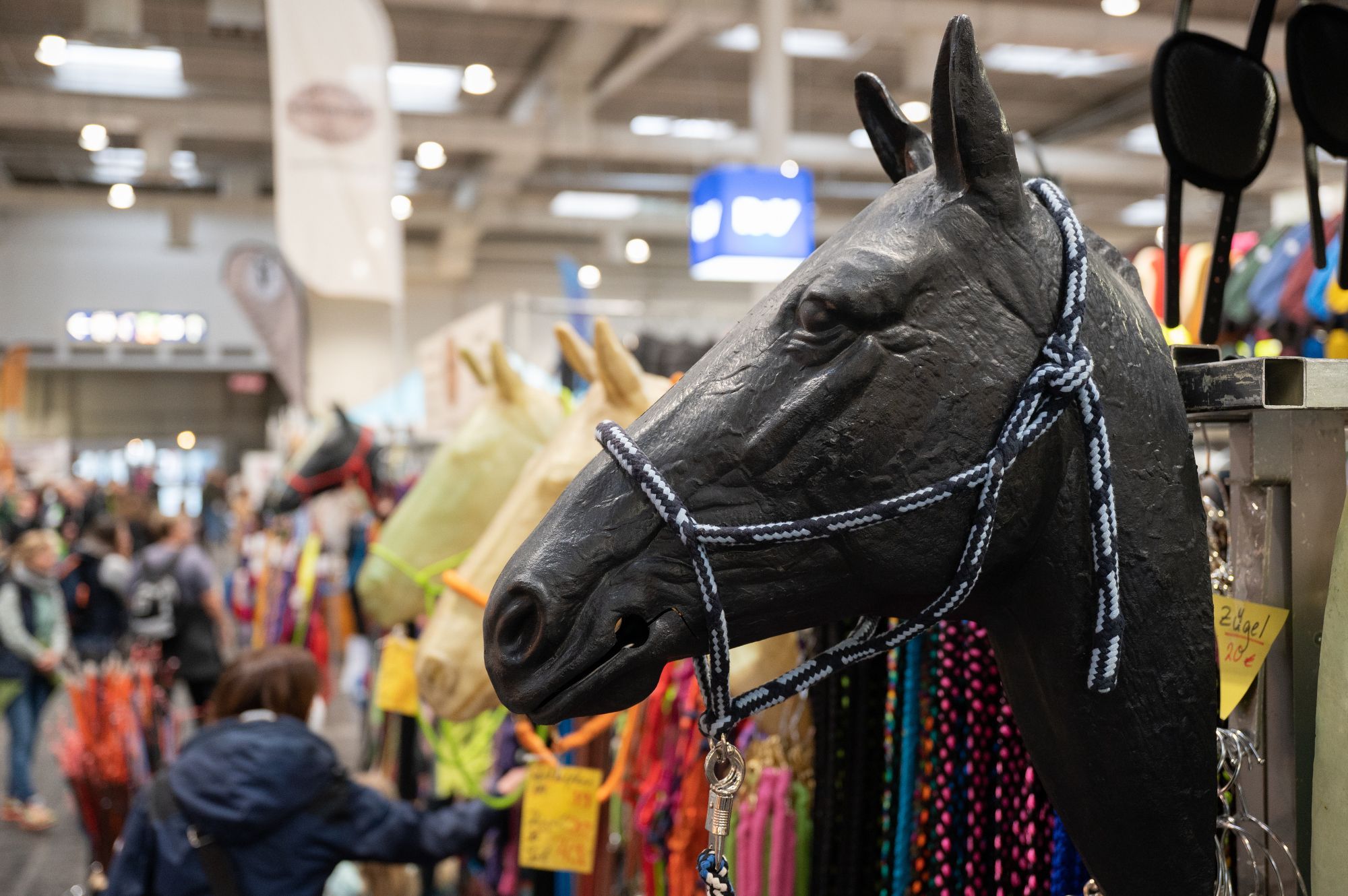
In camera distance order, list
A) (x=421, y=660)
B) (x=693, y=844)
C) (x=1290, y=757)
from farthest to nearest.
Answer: (x=421, y=660)
(x=693, y=844)
(x=1290, y=757)

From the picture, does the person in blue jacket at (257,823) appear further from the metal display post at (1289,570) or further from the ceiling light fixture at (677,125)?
the ceiling light fixture at (677,125)

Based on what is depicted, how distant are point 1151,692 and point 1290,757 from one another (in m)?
0.25

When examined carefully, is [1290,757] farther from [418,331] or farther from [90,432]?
[90,432]

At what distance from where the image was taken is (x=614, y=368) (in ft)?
5.74

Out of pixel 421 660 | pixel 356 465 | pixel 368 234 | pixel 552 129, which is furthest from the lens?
pixel 552 129

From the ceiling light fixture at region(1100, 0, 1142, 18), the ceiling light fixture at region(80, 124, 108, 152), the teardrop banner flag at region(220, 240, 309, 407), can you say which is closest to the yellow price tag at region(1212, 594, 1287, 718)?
the ceiling light fixture at region(1100, 0, 1142, 18)

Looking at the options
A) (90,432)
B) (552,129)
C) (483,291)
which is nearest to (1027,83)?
(552,129)

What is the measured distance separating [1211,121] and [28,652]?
619 cm

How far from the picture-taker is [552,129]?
11.9 m

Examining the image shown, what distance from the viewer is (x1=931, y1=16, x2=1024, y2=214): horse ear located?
798mm

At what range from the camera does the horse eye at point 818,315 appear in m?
0.85

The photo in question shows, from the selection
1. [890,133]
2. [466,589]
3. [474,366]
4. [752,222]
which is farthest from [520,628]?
[752,222]

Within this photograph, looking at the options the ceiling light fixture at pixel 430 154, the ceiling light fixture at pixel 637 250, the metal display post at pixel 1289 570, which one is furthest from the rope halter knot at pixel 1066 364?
the ceiling light fixture at pixel 637 250

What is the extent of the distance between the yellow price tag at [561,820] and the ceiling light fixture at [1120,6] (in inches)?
337
